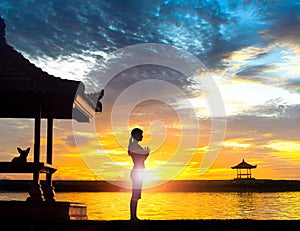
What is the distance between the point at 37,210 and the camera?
1162 centimetres

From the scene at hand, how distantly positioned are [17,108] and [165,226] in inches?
214

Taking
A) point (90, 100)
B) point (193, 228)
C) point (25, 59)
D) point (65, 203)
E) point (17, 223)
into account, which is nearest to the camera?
point (193, 228)

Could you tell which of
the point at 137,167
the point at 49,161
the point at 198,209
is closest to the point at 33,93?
the point at 49,161

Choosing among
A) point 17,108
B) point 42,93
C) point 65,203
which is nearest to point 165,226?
point 65,203

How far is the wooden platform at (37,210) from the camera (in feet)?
37.5

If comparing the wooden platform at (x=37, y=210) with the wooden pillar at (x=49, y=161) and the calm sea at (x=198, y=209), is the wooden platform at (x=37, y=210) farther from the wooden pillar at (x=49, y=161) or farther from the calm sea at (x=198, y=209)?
the calm sea at (x=198, y=209)

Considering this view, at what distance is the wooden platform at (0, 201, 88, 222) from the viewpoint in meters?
11.4

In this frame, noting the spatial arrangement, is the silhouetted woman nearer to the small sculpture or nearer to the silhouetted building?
the silhouetted building

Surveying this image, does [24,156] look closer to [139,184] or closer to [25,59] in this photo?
[25,59]

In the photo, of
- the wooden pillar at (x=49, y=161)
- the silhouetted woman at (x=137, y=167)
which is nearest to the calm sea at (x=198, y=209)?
the wooden pillar at (x=49, y=161)

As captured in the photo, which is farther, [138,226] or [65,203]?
[65,203]

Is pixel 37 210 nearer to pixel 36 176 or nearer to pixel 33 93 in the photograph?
pixel 36 176

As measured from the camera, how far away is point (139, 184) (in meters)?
10.2

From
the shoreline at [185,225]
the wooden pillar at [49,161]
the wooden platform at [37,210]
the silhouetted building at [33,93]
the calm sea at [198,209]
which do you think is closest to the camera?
the shoreline at [185,225]
